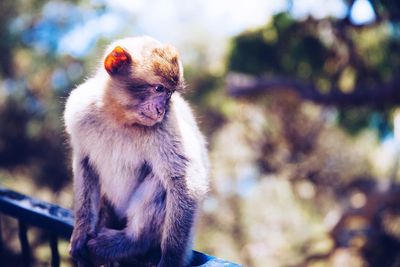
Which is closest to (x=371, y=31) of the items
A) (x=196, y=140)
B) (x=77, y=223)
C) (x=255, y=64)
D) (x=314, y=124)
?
(x=255, y=64)

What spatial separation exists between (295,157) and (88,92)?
512cm

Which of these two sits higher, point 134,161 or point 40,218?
point 134,161

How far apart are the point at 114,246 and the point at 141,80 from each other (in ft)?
2.11

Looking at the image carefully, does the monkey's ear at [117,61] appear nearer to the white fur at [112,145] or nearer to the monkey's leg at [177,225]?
the white fur at [112,145]

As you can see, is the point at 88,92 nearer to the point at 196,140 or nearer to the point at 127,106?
the point at 127,106

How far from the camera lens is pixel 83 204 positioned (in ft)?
6.15

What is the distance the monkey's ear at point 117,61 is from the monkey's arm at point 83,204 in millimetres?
387

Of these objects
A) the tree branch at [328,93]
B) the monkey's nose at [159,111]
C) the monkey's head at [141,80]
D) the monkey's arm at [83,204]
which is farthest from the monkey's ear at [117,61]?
the tree branch at [328,93]

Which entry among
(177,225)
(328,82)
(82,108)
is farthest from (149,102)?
(328,82)

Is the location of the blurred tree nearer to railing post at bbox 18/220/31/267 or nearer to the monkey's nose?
the monkey's nose

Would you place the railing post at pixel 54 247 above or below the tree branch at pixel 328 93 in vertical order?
below

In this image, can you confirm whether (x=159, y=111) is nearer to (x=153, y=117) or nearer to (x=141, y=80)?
(x=153, y=117)

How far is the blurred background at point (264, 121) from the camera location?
467 cm

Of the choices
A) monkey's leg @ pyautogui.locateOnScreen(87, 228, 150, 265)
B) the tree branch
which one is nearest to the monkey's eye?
monkey's leg @ pyautogui.locateOnScreen(87, 228, 150, 265)
